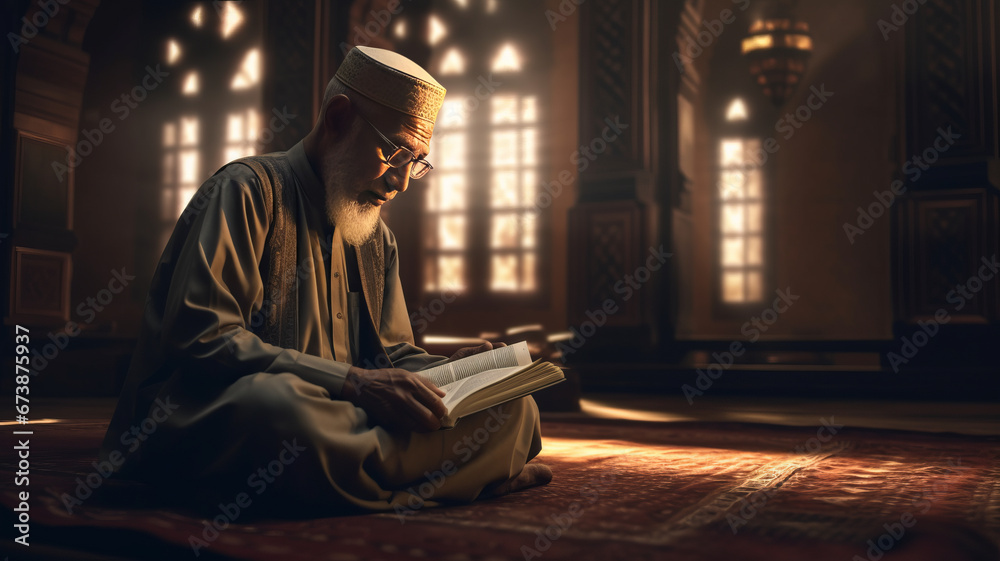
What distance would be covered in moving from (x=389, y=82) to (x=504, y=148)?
7260 mm

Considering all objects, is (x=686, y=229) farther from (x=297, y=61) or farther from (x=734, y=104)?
(x=297, y=61)

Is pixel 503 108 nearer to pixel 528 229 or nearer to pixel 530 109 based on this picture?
pixel 530 109

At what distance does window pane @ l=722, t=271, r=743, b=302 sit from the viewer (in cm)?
833

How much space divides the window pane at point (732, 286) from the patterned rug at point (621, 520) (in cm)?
580

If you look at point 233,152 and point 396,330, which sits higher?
point 233,152

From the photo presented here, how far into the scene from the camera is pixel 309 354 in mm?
1782

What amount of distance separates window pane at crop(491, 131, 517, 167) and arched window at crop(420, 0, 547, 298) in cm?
1

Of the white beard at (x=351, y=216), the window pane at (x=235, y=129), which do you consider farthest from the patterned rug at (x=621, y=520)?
the window pane at (x=235, y=129)

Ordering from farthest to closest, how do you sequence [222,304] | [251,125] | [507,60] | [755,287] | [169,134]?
[169,134], [251,125], [507,60], [755,287], [222,304]

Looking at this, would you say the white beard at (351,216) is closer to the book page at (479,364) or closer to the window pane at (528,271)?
the book page at (479,364)

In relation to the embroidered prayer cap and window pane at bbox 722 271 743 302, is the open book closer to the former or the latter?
the embroidered prayer cap

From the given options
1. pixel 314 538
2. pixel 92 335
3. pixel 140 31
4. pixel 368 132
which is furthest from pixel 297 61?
pixel 314 538

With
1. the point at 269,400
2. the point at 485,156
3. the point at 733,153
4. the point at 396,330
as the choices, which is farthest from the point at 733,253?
the point at 269,400

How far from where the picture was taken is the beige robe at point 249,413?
1498 millimetres
